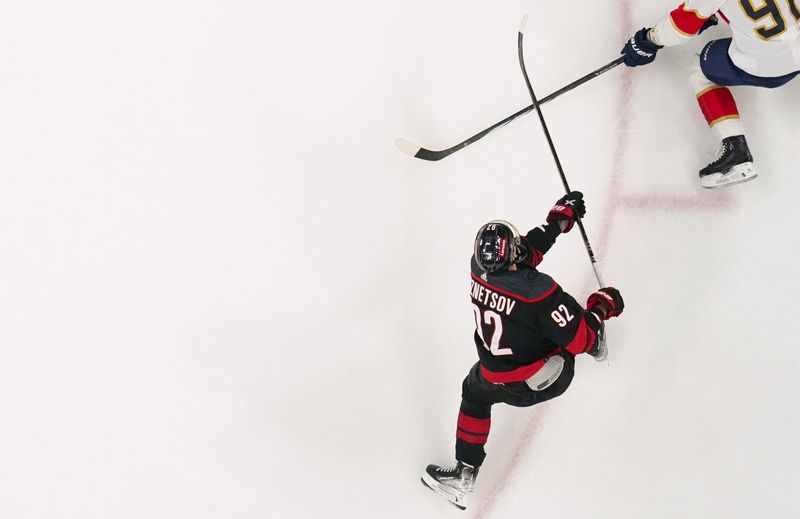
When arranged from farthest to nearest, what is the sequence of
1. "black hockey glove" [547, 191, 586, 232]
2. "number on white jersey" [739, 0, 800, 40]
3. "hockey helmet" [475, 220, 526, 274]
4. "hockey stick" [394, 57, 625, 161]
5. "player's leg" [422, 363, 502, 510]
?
"hockey stick" [394, 57, 625, 161], "player's leg" [422, 363, 502, 510], "black hockey glove" [547, 191, 586, 232], "number on white jersey" [739, 0, 800, 40], "hockey helmet" [475, 220, 526, 274]

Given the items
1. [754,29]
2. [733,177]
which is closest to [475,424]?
[733,177]

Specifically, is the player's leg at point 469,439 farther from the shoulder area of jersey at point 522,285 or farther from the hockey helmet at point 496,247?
the hockey helmet at point 496,247

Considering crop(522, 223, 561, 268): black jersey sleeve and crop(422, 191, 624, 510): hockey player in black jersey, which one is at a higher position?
crop(522, 223, 561, 268): black jersey sleeve

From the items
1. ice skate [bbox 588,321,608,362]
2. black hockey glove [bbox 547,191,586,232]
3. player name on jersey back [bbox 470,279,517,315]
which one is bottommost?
ice skate [bbox 588,321,608,362]

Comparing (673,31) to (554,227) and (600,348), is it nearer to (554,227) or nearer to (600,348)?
(554,227)

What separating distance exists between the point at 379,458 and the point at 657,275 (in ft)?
5.67

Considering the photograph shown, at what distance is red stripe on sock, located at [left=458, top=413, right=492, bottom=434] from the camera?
338 cm

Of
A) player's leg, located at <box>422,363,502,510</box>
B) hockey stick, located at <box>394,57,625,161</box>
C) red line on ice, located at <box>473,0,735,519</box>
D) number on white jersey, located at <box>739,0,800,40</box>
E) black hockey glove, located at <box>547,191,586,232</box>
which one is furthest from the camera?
red line on ice, located at <box>473,0,735,519</box>

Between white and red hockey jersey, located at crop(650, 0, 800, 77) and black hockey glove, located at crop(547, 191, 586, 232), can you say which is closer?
white and red hockey jersey, located at crop(650, 0, 800, 77)

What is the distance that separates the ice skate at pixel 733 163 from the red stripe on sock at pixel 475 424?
5.42 ft

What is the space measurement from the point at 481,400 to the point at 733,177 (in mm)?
1635

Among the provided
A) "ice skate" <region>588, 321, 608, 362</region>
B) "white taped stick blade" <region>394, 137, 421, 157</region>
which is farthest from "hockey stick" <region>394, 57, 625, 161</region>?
"ice skate" <region>588, 321, 608, 362</region>

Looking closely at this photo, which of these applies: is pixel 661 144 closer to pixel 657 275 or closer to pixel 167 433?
Result: pixel 657 275

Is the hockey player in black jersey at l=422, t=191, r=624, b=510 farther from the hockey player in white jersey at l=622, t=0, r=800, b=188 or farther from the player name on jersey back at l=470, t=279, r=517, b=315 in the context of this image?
the hockey player in white jersey at l=622, t=0, r=800, b=188
